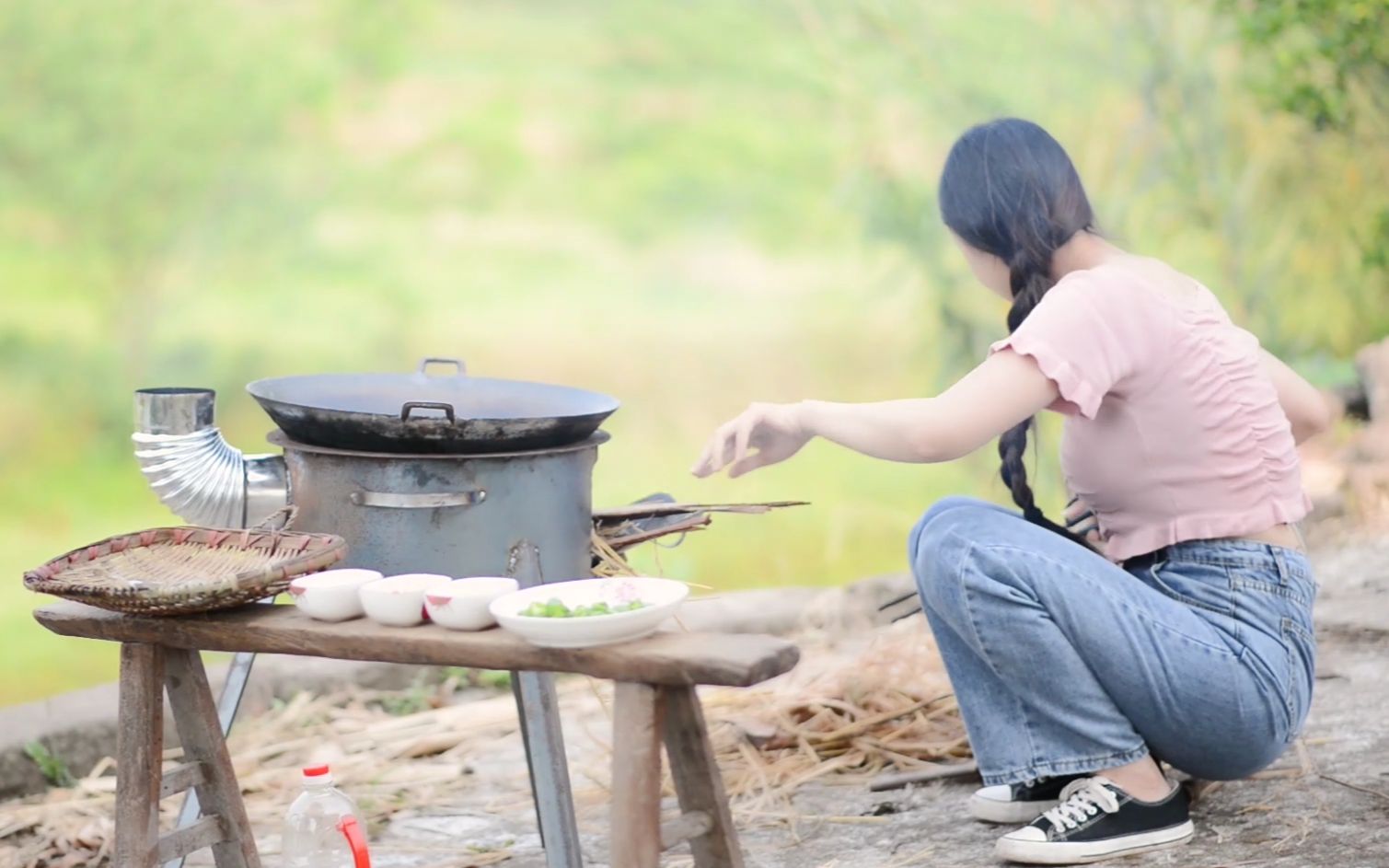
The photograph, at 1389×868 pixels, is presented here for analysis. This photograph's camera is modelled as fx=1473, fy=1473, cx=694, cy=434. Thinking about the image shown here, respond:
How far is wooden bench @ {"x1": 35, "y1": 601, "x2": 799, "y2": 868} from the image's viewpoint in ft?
7.42

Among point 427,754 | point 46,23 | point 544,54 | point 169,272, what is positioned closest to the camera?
point 427,754

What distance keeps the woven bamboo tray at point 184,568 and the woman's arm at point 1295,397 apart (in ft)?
6.36

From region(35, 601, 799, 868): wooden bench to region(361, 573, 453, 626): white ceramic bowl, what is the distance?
0.03 m

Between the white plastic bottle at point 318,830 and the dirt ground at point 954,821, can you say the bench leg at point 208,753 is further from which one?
the dirt ground at point 954,821

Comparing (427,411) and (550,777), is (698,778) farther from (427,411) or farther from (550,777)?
(427,411)

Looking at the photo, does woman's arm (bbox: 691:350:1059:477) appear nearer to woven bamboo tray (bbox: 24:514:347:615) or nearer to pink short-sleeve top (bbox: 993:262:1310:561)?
pink short-sleeve top (bbox: 993:262:1310:561)

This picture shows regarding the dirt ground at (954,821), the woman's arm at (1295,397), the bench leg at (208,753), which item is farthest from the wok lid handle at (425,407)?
the woman's arm at (1295,397)

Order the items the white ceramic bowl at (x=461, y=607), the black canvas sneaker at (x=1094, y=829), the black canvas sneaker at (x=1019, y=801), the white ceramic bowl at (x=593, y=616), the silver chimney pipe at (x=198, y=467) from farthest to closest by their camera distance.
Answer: the black canvas sneaker at (x=1019, y=801)
the silver chimney pipe at (x=198, y=467)
the black canvas sneaker at (x=1094, y=829)
the white ceramic bowl at (x=461, y=607)
the white ceramic bowl at (x=593, y=616)

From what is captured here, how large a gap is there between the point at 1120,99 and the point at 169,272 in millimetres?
5654

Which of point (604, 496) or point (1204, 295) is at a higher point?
point (604, 496)

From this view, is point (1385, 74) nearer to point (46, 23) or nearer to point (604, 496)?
point (604, 496)

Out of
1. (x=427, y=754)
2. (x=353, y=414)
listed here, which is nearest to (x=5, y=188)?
(x=427, y=754)

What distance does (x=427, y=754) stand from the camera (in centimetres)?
423

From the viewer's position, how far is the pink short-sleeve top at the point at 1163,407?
264cm
